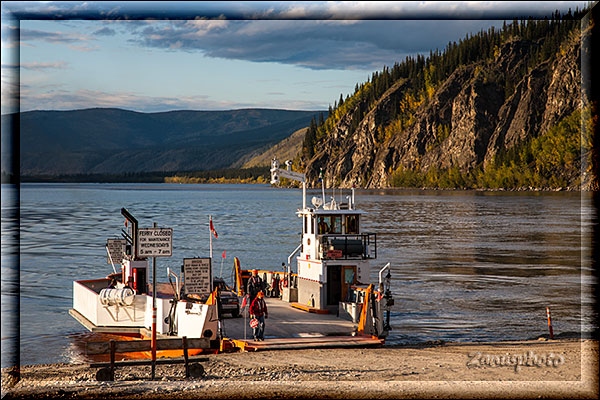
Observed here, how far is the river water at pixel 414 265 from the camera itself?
101 ft

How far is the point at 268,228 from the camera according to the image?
97812mm

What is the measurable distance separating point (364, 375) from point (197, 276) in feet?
29.0

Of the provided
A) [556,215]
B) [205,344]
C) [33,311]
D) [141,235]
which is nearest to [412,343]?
[205,344]

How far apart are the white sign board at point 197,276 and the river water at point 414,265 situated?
5.78 meters

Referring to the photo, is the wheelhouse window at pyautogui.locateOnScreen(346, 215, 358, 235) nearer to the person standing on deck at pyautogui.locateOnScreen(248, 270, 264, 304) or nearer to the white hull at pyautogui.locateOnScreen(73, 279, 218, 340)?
the person standing on deck at pyautogui.locateOnScreen(248, 270, 264, 304)

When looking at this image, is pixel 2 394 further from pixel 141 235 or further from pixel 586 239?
pixel 586 239

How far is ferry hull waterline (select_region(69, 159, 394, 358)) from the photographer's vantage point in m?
22.4

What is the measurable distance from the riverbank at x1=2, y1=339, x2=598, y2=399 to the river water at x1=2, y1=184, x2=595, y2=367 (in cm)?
204

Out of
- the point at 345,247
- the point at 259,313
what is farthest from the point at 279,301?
the point at 259,313

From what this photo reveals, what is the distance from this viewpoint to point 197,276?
2409 cm

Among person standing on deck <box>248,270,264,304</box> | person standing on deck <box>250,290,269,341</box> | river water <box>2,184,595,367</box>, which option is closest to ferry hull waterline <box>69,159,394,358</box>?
person standing on deck <box>250,290,269,341</box>

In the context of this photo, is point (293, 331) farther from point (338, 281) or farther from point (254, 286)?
point (254, 286)

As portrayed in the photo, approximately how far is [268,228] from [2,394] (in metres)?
85.8

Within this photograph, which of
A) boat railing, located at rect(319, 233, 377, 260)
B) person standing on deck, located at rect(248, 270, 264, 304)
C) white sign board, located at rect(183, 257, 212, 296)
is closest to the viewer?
white sign board, located at rect(183, 257, 212, 296)
